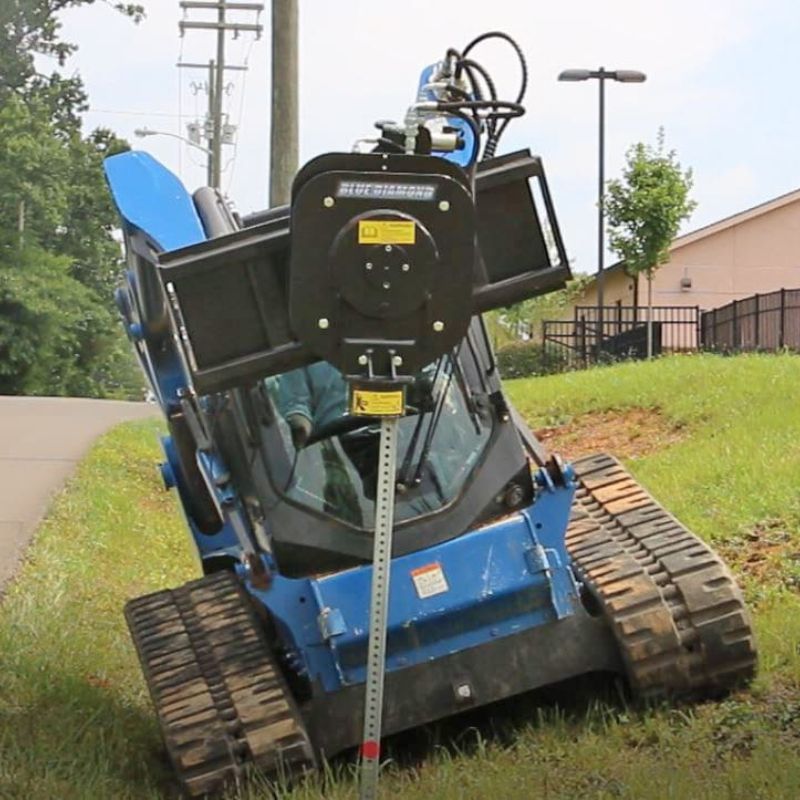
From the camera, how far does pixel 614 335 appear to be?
36188mm

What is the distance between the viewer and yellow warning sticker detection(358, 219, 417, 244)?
173 inches

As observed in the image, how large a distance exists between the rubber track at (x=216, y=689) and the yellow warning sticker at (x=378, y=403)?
1381 millimetres

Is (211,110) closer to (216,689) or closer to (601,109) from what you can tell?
(601,109)

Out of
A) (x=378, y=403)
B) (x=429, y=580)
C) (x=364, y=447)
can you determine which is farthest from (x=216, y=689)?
(x=378, y=403)

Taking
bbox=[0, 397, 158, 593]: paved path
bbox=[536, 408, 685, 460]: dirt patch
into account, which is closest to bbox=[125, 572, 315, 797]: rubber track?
bbox=[0, 397, 158, 593]: paved path

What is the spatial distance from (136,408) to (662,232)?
11358 millimetres

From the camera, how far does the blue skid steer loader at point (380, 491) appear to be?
4473 mm

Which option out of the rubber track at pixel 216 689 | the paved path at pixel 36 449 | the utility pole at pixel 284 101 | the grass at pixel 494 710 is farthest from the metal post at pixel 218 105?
the rubber track at pixel 216 689

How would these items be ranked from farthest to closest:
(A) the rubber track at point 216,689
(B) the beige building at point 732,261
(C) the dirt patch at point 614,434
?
(B) the beige building at point 732,261, (C) the dirt patch at point 614,434, (A) the rubber track at point 216,689

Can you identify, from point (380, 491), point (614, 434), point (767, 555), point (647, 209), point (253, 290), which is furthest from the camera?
point (647, 209)

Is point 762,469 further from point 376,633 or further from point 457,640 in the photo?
point 376,633

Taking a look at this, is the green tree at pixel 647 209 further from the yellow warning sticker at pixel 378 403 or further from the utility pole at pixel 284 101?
the yellow warning sticker at pixel 378 403

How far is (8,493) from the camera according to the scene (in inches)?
519

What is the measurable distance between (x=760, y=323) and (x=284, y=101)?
54.6 ft
